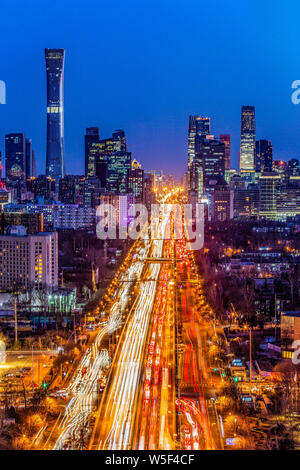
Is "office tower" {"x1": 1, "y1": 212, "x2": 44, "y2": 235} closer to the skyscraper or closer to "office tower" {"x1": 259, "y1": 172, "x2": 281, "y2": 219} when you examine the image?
"office tower" {"x1": 259, "y1": 172, "x2": 281, "y2": 219}

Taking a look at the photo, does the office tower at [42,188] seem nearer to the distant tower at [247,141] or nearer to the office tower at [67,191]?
A: the office tower at [67,191]

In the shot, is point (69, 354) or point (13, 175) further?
point (13, 175)

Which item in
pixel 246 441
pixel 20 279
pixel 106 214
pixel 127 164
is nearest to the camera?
pixel 246 441

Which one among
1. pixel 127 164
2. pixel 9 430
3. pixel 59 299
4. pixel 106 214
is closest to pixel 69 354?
pixel 9 430

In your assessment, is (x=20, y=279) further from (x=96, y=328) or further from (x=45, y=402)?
(x=45, y=402)

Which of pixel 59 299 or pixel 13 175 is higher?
pixel 13 175

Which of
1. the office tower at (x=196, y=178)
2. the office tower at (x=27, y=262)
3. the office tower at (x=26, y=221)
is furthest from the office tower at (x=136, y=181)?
the office tower at (x=27, y=262)

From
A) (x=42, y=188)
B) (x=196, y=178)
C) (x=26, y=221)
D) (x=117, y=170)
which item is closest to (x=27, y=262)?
(x=26, y=221)

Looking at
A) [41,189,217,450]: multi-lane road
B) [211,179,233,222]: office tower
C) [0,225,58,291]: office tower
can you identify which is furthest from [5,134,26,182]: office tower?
[41,189,217,450]: multi-lane road
